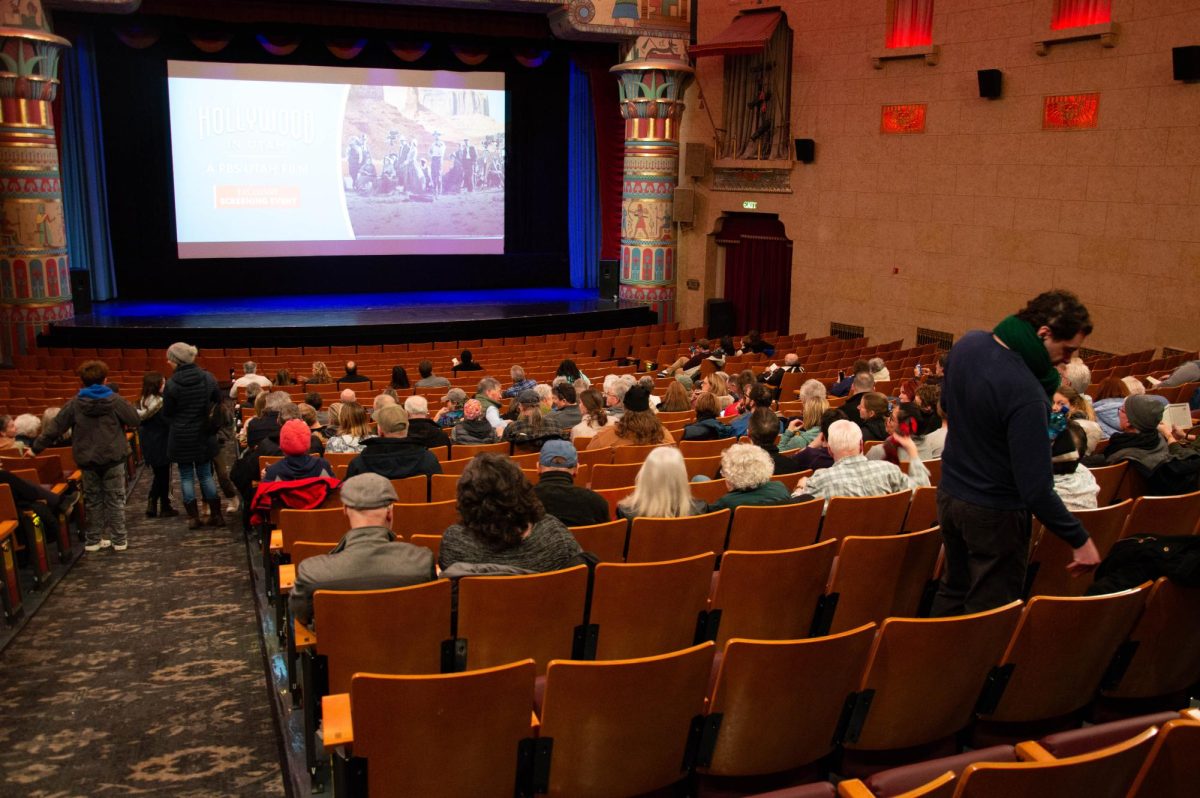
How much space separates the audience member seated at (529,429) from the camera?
6.39 meters

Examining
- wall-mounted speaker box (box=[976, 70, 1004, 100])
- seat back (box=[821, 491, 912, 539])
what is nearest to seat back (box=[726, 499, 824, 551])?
seat back (box=[821, 491, 912, 539])

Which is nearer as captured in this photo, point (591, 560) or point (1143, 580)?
point (1143, 580)

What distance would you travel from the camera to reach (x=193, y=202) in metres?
17.8

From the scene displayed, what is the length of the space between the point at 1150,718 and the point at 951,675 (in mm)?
522

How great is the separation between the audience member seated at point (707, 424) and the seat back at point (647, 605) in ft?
10.0

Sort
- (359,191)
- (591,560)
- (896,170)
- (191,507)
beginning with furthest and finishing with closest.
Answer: (359,191) → (896,170) → (191,507) → (591,560)

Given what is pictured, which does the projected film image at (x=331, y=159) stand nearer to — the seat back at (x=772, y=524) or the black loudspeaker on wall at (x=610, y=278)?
the black loudspeaker on wall at (x=610, y=278)

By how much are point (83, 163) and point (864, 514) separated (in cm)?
1755

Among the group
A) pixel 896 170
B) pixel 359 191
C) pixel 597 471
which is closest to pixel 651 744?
pixel 597 471

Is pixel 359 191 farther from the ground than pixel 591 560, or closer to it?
farther from the ground

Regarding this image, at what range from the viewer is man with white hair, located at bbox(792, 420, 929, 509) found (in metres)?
4.45

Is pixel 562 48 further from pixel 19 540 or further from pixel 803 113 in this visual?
pixel 19 540

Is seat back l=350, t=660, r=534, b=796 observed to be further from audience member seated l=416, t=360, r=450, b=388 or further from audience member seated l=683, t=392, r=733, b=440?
audience member seated l=416, t=360, r=450, b=388

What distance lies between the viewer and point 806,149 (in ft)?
54.8
